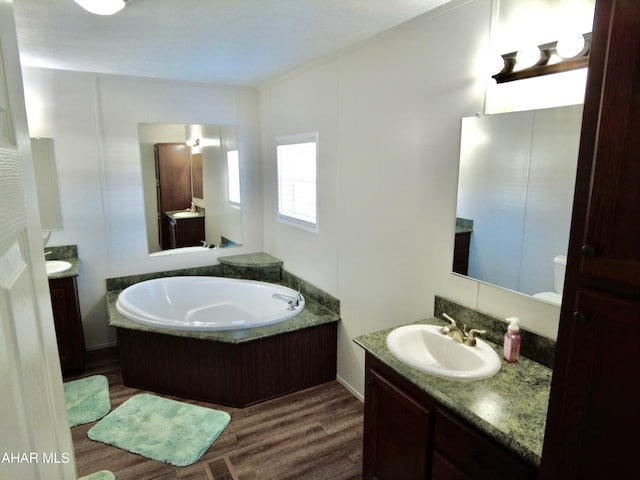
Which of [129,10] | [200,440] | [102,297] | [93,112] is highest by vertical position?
[129,10]

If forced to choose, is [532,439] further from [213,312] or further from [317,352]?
[213,312]

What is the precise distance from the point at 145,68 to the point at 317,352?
2.85 metres

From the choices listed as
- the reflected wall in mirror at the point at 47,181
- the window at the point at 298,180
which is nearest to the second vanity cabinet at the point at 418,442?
the window at the point at 298,180

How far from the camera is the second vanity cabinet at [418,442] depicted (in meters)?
1.37

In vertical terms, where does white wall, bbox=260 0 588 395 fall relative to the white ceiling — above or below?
below

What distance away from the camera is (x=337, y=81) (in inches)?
119

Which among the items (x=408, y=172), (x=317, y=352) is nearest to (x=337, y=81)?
(x=408, y=172)

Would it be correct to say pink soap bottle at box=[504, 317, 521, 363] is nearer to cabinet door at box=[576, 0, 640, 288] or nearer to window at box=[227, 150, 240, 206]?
cabinet door at box=[576, 0, 640, 288]

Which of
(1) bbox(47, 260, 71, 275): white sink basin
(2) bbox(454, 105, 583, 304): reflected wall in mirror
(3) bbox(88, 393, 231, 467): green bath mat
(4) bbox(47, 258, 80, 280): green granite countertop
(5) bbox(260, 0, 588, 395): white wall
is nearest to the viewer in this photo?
(2) bbox(454, 105, 583, 304): reflected wall in mirror

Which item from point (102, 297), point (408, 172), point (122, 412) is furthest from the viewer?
point (102, 297)

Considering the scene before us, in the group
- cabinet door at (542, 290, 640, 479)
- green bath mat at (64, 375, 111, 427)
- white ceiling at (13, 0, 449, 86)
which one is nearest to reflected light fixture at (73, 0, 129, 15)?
white ceiling at (13, 0, 449, 86)

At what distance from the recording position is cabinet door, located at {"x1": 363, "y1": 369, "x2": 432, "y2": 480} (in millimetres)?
1671

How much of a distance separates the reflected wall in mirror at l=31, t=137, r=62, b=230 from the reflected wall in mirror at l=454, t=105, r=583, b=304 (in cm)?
352

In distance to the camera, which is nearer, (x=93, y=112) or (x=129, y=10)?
(x=129, y=10)
